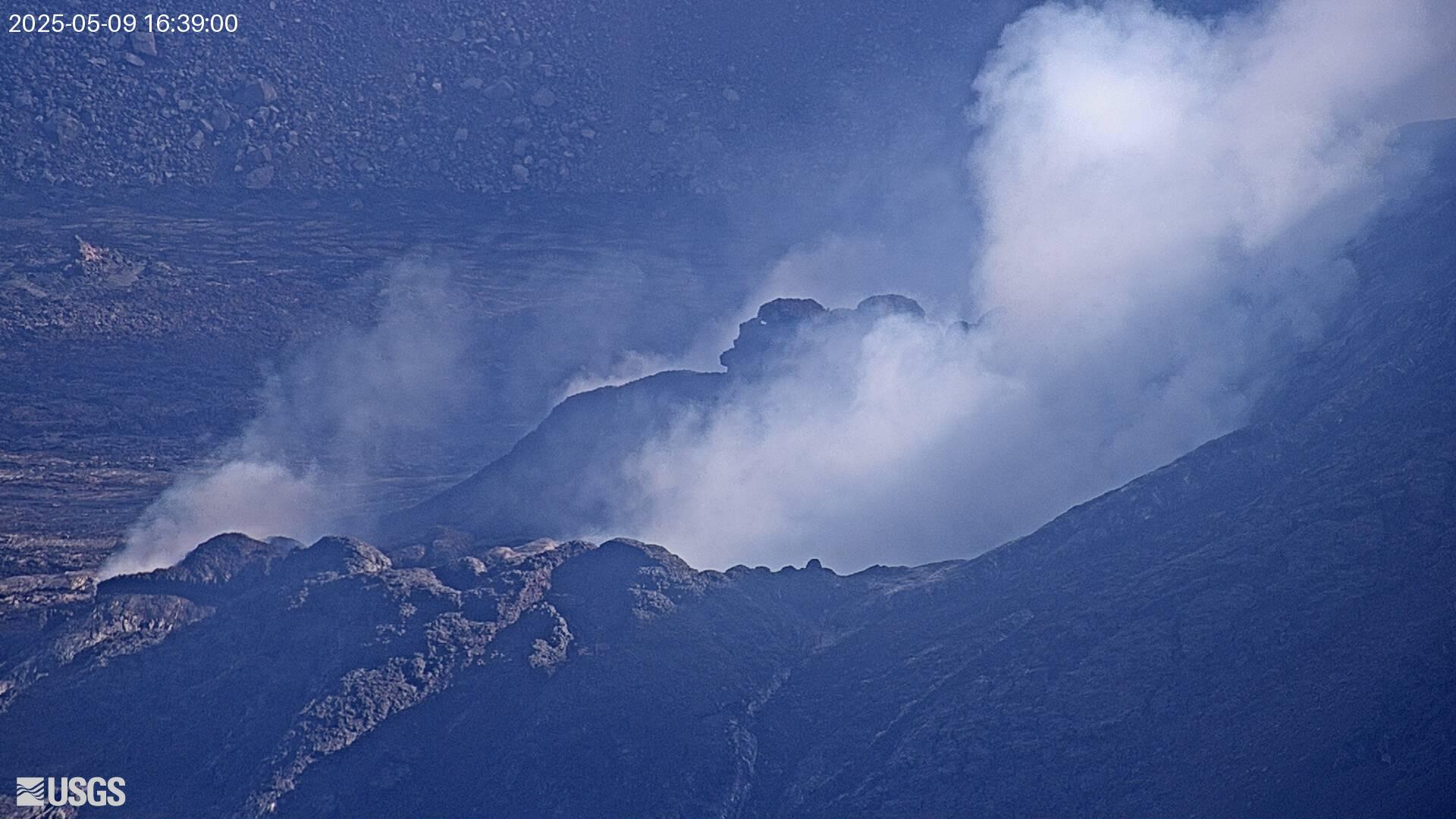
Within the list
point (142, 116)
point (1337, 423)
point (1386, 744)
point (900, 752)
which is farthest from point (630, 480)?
point (142, 116)

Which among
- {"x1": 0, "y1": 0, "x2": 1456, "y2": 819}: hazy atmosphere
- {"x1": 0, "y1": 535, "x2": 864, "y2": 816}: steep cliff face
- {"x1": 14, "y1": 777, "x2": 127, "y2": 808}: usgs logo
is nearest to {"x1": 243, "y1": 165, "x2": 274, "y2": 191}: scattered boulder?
{"x1": 0, "y1": 0, "x2": 1456, "y2": 819}: hazy atmosphere

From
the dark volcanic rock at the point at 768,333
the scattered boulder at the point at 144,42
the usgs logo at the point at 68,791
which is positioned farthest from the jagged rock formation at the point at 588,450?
the scattered boulder at the point at 144,42

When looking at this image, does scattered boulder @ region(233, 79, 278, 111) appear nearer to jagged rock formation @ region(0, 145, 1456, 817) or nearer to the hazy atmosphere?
the hazy atmosphere

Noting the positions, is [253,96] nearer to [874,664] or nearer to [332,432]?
[332,432]

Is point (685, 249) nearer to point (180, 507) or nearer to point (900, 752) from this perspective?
point (180, 507)
